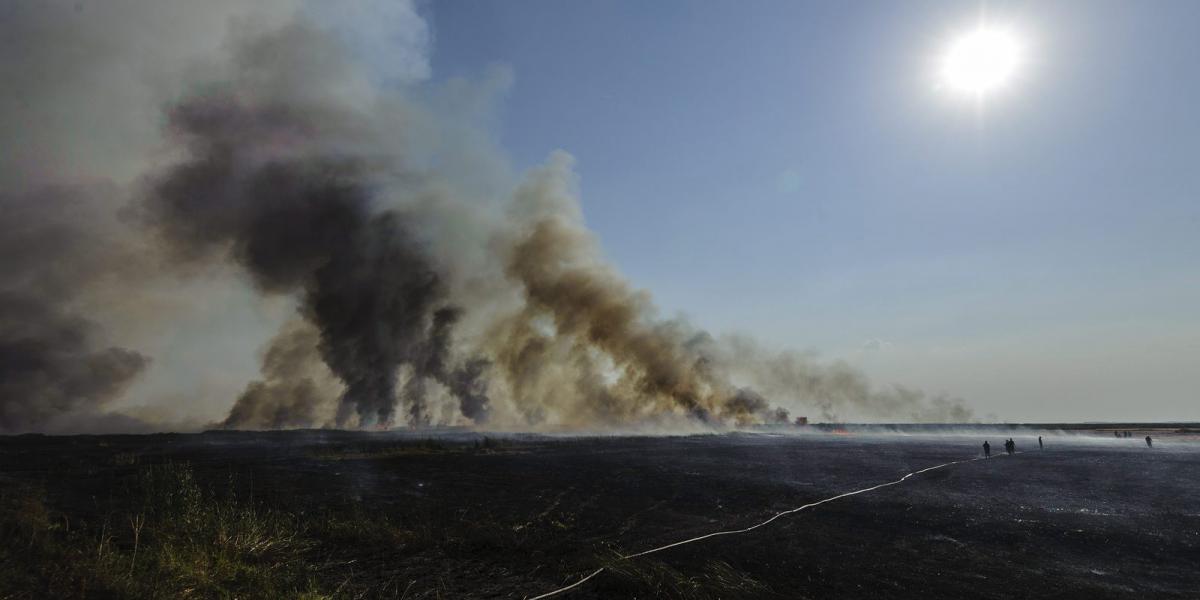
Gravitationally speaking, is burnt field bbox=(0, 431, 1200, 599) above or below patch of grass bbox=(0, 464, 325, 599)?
below

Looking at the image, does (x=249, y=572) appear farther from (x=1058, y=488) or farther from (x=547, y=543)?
(x=1058, y=488)

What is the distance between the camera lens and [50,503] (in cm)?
2641

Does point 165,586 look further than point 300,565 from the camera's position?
No

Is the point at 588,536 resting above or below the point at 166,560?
below

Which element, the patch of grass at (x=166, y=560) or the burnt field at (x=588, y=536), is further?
the burnt field at (x=588, y=536)

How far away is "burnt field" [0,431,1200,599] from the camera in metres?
13.6

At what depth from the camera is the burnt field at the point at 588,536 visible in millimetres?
13570

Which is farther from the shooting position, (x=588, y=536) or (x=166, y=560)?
(x=588, y=536)

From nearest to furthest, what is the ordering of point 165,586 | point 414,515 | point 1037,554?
point 165,586 < point 1037,554 < point 414,515

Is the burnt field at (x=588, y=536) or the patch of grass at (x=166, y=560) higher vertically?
the patch of grass at (x=166, y=560)

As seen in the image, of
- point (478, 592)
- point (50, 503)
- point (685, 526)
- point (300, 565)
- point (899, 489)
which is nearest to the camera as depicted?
point (478, 592)

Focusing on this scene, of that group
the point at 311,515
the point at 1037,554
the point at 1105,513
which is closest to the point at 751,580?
the point at 1037,554

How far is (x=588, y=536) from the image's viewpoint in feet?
68.2

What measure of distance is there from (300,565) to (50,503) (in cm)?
2087
